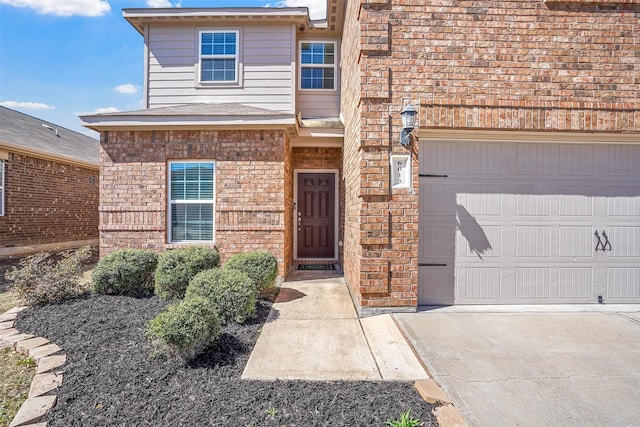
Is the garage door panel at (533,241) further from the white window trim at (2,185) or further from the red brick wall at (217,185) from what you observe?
the white window trim at (2,185)

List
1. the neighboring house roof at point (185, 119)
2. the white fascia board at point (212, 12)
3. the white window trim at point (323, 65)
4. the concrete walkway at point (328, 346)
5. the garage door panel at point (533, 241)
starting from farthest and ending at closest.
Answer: the white window trim at point (323, 65) → the white fascia board at point (212, 12) → the neighboring house roof at point (185, 119) → the garage door panel at point (533, 241) → the concrete walkway at point (328, 346)

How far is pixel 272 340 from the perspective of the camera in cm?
313

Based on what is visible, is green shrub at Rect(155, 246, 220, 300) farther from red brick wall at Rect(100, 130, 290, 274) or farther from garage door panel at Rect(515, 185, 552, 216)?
garage door panel at Rect(515, 185, 552, 216)

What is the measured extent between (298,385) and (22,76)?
16.5 metres

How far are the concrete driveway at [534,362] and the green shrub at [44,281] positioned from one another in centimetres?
450

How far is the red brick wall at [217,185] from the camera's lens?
18.5ft

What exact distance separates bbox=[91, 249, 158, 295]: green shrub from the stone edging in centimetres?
94

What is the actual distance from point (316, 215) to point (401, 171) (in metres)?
3.83

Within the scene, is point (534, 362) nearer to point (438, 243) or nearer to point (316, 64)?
point (438, 243)

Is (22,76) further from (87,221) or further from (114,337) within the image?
(114,337)

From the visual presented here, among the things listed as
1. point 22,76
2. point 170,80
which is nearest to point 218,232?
point 170,80

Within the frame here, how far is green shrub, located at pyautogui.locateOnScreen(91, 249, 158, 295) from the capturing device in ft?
14.6

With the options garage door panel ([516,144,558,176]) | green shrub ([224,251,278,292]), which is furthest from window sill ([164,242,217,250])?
garage door panel ([516,144,558,176])

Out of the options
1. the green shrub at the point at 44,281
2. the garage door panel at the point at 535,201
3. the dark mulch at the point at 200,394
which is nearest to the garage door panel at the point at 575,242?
the garage door panel at the point at 535,201
